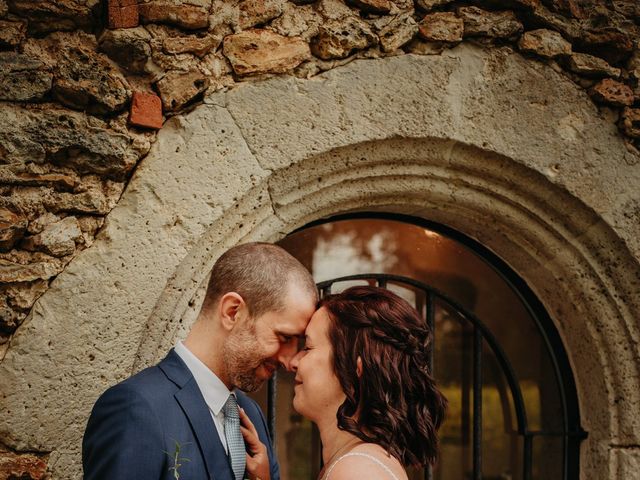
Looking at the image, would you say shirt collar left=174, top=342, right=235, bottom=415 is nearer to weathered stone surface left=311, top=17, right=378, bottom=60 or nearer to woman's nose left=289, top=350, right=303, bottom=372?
woman's nose left=289, top=350, right=303, bottom=372

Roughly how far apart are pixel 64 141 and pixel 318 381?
3.53 feet

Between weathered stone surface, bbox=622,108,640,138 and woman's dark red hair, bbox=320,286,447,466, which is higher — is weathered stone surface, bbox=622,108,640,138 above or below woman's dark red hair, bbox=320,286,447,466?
above

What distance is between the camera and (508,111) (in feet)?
8.69

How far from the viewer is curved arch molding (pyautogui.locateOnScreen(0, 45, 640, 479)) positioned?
2.11 m

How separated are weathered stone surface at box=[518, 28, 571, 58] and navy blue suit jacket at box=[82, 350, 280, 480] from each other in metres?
1.78

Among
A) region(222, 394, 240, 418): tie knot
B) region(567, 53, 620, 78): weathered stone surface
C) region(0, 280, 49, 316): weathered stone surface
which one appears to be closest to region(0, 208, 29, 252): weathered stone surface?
region(0, 280, 49, 316): weathered stone surface

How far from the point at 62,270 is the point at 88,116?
0.50 metres

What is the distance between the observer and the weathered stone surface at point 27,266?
2.05 metres

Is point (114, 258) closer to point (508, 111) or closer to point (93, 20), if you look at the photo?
point (93, 20)

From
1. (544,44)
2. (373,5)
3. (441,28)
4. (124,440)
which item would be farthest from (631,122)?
(124,440)

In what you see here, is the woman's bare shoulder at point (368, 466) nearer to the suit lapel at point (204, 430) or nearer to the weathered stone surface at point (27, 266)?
the suit lapel at point (204, 430)

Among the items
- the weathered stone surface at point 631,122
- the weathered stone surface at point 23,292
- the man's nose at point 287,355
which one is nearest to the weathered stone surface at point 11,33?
the weathered stone surface at point 23,292

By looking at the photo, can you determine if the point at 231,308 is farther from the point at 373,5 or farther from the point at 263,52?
the point at 373,5

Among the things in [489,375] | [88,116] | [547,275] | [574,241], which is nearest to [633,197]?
[574,241]
